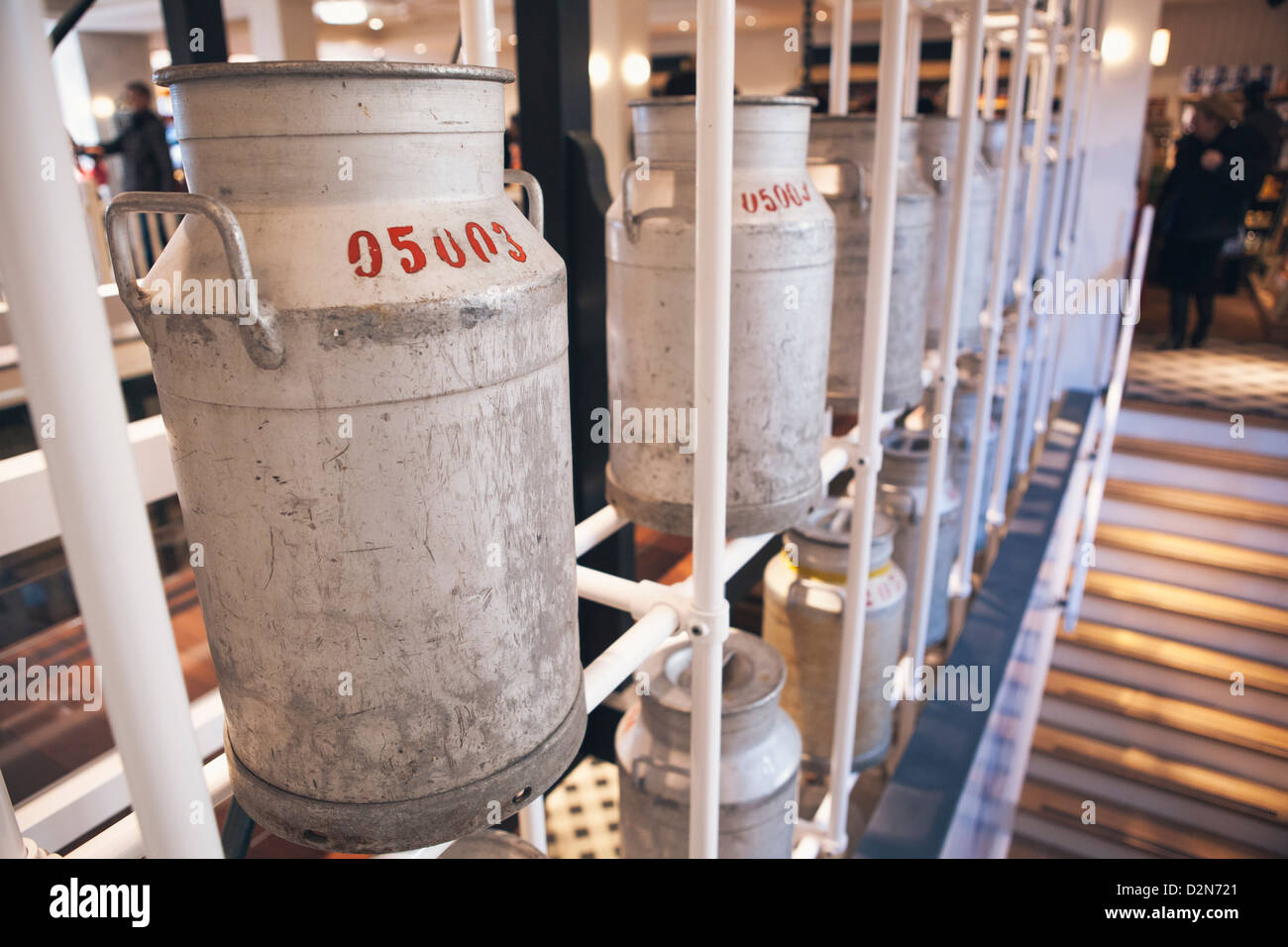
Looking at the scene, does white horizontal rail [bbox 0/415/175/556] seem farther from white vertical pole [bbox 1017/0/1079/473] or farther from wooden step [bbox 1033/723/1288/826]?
wooden step [bbox 1033/723/1288/826]

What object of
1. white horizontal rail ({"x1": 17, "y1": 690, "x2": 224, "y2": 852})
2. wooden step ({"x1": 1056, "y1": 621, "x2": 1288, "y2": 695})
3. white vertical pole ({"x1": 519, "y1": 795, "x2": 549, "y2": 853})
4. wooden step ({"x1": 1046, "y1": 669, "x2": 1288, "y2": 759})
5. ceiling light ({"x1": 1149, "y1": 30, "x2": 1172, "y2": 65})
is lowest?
wooden step ({"x1": 1046, "y1": 669, "x2": 1288, "y2": 759})

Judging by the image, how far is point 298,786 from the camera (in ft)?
2.65

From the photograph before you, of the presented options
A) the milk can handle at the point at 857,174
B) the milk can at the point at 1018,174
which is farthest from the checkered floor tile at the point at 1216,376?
the milk can handle at the point at 857,174

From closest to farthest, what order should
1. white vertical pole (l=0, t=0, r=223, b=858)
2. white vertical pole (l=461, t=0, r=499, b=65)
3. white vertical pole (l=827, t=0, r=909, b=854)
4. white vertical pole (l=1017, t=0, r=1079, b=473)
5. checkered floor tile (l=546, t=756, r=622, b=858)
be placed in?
1. white vertical pole (l=0, t=0, r=223, b=858)
2. white vertical pole (l=461, t=0, r=499, b=65)
3. white vertical pole (l=827, t=0, r=909, b=854)
4. checkered floor tile (l=546, t=756, r=622, b=858)
5. white vertical pole (l=1017, t=0, r=1079, b=473)

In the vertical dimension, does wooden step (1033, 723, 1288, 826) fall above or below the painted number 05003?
below

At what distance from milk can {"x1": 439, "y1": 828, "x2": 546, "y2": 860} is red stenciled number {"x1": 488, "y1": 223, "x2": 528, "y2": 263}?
910 millimetres

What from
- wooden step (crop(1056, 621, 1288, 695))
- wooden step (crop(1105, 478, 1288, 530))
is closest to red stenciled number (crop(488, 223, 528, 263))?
wooden step (crop(1056, 621, 1288, 695))

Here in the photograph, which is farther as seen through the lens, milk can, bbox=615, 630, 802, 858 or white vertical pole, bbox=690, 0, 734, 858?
milk can, bbox=615, 630, 802, 858

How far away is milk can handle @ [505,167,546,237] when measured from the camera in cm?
88

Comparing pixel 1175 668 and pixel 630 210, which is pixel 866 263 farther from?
pixel 1175 668

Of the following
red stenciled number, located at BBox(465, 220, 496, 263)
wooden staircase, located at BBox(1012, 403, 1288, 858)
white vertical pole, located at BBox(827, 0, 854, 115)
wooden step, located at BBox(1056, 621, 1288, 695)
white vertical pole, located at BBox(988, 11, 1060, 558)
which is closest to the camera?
red stenciled number, located at BBox(465, 220, 496, 263)

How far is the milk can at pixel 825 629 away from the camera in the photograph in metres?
2.25

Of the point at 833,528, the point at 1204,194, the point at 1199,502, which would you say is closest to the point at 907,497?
the point at 833,528

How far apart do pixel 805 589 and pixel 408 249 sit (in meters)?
1.73
